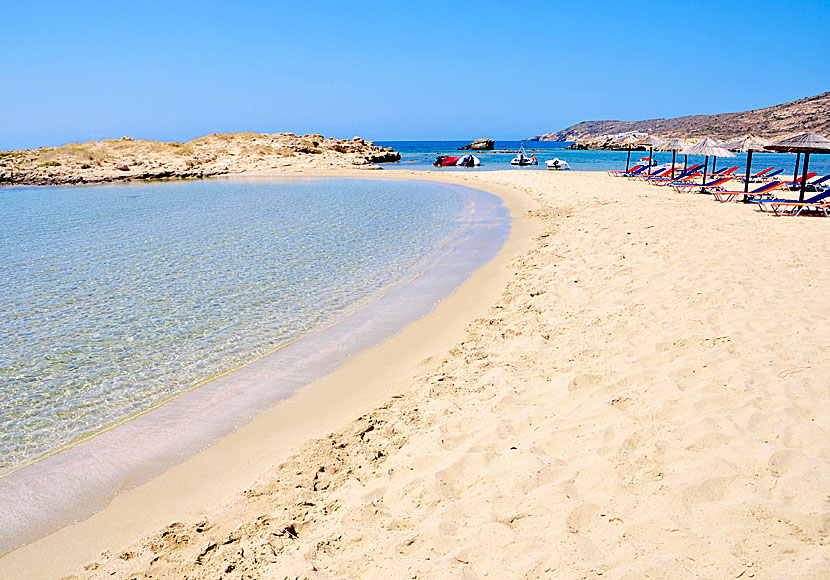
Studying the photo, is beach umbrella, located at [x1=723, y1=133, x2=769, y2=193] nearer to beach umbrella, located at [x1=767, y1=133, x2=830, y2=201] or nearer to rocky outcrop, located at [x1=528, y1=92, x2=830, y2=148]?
beach umbrella, located at [x1=767, y1=133, x2=830, y2=201]

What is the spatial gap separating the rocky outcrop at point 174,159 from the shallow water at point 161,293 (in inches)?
1163

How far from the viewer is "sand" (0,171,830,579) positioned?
2.85 meters

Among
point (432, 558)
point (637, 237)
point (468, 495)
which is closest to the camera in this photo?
point (432, 558)

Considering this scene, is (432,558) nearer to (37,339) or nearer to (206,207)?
(37,339)

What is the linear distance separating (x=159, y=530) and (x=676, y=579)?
11.2 feet

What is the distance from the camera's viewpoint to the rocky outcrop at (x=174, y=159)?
159ft

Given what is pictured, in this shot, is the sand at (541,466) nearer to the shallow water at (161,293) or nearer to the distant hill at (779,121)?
the shallow water at (161,293)

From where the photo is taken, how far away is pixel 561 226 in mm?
15344

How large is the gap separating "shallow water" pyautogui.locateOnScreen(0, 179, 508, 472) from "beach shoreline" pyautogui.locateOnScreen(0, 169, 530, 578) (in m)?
1.34

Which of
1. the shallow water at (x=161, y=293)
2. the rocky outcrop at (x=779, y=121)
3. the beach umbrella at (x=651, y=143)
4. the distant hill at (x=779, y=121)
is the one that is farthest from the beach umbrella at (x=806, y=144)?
the distant hill at (x=779, y=121)

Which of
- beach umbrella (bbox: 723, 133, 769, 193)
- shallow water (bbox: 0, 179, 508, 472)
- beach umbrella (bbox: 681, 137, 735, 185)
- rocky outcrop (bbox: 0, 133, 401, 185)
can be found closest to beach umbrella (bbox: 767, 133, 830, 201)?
beach umbrella (bbox: 723, 133, 769, 193)

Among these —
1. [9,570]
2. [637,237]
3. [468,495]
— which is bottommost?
[9,570]

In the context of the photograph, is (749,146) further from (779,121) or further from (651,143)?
(779,121)

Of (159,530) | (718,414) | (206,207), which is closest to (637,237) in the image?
(718,414)
